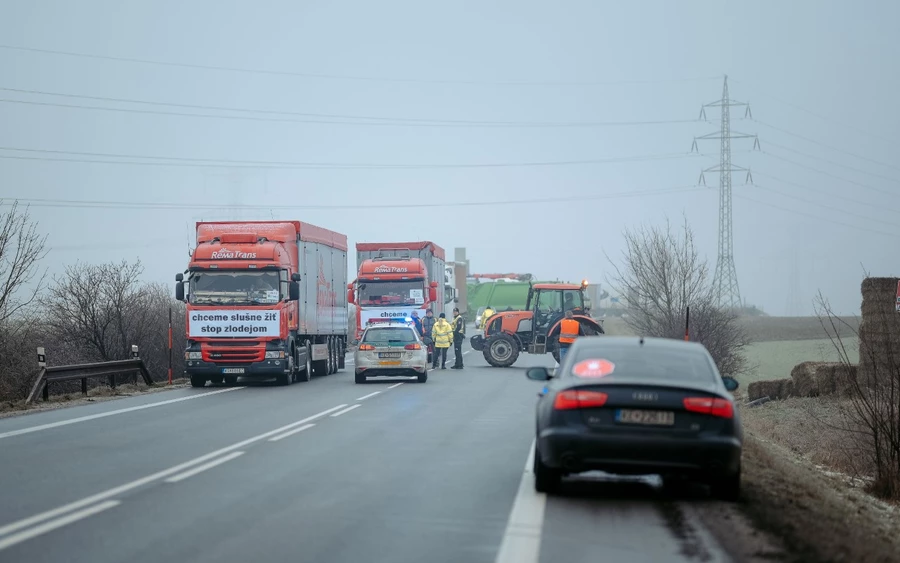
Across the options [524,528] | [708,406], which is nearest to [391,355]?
[708,406]

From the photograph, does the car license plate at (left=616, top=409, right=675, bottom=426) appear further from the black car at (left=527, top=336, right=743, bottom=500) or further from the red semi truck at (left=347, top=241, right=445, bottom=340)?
the red semi truck at (left=347, top=241, right=445, bottom=340)

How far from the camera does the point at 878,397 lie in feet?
60.2

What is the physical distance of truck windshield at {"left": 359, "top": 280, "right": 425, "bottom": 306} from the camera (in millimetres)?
40906

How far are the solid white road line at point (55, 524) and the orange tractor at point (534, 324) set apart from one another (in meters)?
29.5

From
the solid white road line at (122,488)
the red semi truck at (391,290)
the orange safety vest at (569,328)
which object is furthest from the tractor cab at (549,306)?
the solid white road line at (122,488)

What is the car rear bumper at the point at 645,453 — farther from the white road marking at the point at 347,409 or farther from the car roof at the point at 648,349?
the white road marking at the point at 347,409

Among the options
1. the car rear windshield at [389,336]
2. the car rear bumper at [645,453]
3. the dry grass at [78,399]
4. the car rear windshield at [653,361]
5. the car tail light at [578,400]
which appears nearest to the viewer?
the car rear bumper at [645,453]

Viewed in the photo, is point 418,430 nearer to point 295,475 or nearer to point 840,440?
point 295,475

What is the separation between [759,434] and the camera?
73.8 feet

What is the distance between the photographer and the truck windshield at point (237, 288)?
30266mm

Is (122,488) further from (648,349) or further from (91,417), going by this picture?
(91,417)

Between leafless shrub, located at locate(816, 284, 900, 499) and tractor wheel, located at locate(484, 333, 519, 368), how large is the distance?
53.2 ft

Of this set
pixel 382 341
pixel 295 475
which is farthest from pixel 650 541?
pixel 382 341

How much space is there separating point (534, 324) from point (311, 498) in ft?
99.0
